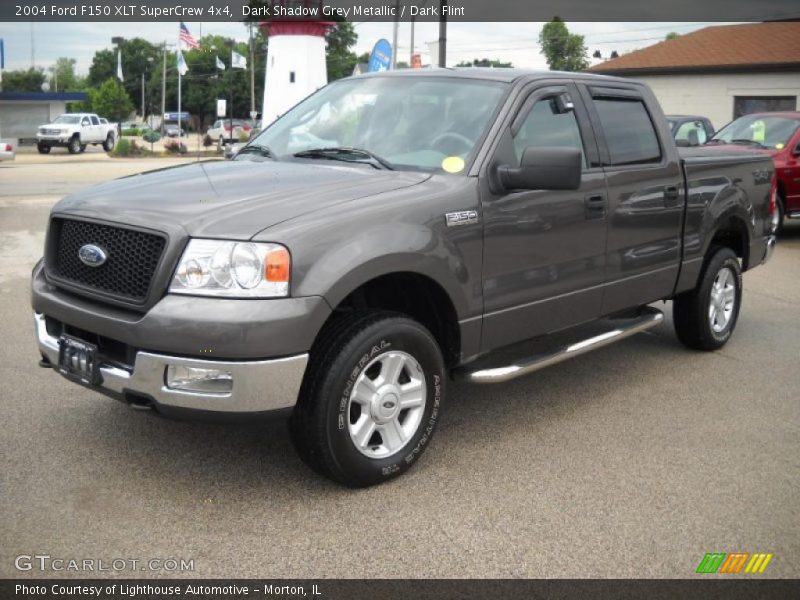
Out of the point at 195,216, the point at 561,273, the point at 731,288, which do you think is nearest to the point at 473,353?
the point at 561,273

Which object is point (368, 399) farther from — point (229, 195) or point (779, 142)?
point (779, 142)

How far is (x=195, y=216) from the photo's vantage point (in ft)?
12.2

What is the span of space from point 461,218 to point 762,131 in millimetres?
10812

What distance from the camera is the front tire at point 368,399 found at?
3787mm

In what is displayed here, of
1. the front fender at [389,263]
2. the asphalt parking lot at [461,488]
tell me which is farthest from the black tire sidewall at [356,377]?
the front fender at [389,263]

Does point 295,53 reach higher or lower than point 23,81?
lower

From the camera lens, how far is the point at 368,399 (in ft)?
13.1

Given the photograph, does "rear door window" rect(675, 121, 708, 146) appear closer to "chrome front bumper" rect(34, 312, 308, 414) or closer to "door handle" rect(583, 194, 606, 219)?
"door handle" rect(583, 194, 606, 219)

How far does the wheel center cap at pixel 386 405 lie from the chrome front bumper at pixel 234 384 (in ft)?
1.54

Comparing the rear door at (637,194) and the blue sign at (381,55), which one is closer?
the rear door at (637,194)

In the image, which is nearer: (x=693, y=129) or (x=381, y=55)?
(x=693, y=129)

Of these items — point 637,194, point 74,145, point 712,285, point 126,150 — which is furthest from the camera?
point 74,145

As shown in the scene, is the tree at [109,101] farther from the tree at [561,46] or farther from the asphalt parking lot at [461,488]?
the asphalt parking lot at [461,488]

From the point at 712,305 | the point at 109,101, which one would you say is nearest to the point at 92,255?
the point at 712,305
